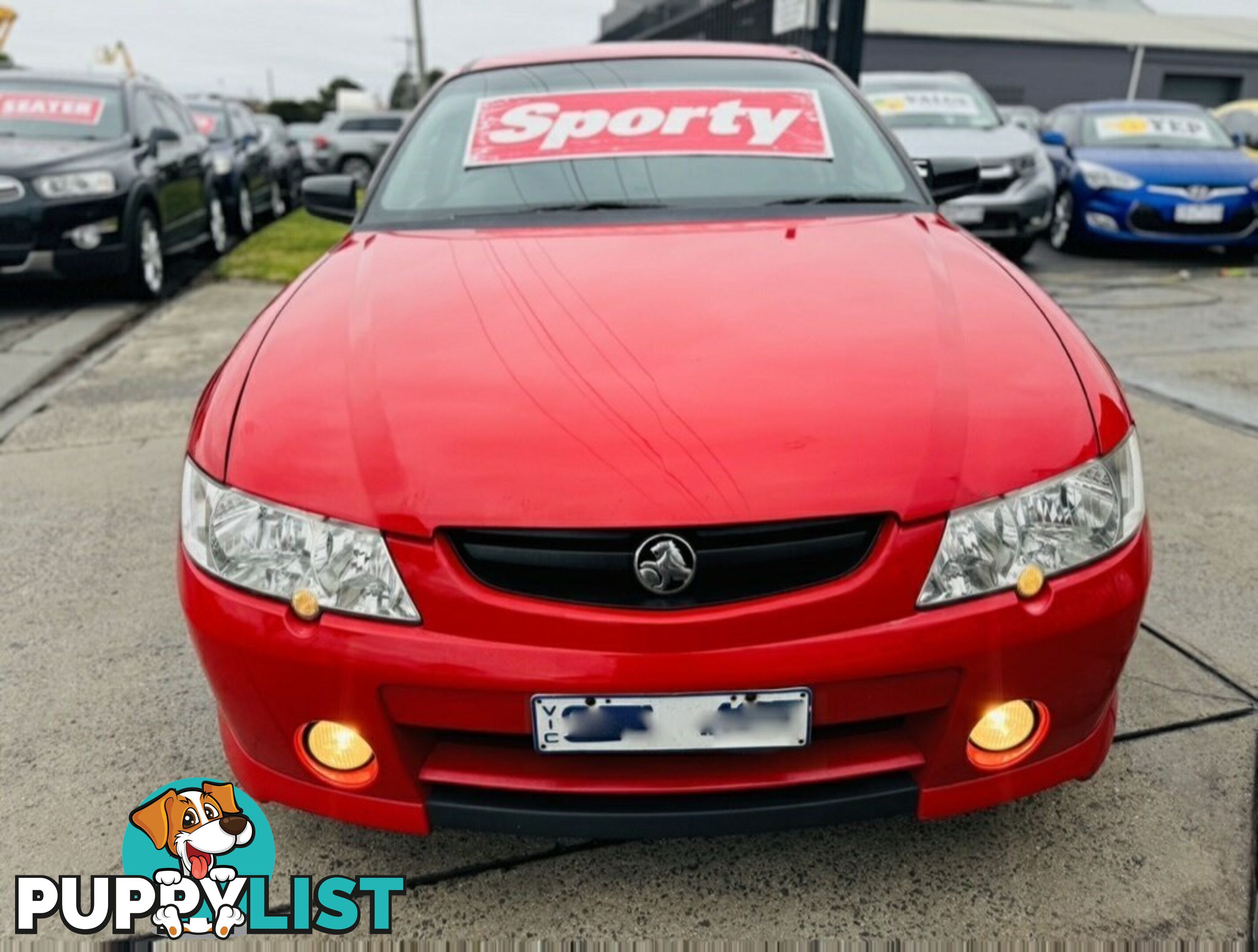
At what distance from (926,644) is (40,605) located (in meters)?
2.40

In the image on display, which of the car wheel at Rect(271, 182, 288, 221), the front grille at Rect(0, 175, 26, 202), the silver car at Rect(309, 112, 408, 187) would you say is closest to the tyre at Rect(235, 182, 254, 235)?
the car wheel at Rect(271, 182, 288, 221)

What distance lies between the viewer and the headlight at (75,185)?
6.26 m

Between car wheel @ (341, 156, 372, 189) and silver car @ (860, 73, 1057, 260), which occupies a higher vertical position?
silver car @ (860, 73, 1057, 260)

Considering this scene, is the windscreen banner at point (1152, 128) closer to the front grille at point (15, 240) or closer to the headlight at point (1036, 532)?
the front grille at point (15, 240)

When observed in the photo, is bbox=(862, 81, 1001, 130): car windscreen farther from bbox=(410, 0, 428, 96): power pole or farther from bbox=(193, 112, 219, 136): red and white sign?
bbox=(410, 0, 428, 96): power pole

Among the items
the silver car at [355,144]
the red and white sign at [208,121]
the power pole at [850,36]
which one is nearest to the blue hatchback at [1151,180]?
the power pole at [850,36]

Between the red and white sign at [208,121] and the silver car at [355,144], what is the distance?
684 cm

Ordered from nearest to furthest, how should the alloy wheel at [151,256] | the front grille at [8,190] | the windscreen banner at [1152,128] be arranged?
the front grille at [8,190]
the alloy wheel at [151,256]
the windscreen banner at [1152,128]

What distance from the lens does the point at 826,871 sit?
1.78 metres

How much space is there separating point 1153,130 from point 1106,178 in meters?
1.07

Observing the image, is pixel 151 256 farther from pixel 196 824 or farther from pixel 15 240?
pixel 196 824

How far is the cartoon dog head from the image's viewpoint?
1817mm

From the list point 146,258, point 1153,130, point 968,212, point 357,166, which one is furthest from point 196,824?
point 357,166

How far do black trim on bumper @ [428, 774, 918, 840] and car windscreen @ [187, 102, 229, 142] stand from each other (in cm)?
1112
